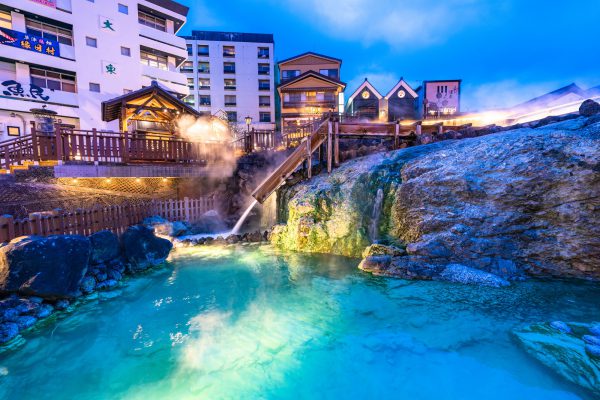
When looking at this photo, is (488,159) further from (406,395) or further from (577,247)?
(406,395)

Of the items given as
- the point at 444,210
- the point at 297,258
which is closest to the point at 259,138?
the point at 297,258

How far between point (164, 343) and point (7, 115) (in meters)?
26.7

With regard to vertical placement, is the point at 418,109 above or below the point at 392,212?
above

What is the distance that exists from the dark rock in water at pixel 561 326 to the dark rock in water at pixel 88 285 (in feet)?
36.6

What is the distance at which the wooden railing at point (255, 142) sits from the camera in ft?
59.0

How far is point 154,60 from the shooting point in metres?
31.1

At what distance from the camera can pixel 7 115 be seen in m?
20.9

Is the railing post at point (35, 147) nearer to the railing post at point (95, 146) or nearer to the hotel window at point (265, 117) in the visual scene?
the railing post at point (95, 146)

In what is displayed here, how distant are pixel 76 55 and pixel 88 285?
2684 centimetres

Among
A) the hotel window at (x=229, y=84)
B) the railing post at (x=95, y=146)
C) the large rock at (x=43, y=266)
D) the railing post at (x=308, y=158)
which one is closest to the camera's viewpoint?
the large rock at (x=43, y=266)

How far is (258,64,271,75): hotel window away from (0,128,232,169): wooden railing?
33.1 m

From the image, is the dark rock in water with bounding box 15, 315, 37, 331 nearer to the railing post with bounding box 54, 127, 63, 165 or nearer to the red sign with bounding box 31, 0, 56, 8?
the railing post with bounding box 54, 127, 63, 165

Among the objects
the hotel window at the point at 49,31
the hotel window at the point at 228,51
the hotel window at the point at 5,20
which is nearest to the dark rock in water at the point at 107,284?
the hotel window at the point at 5,20

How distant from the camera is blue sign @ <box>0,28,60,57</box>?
68.7 feet
